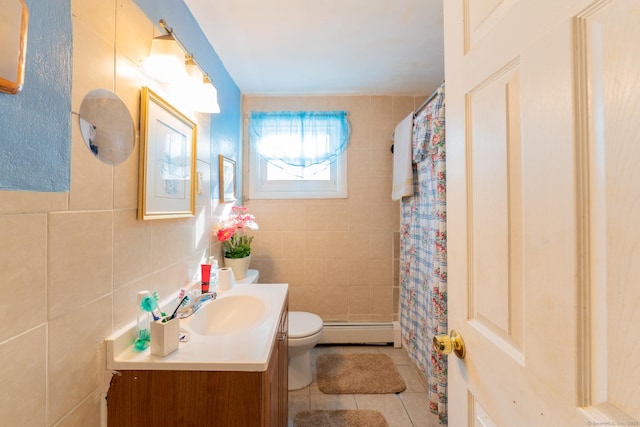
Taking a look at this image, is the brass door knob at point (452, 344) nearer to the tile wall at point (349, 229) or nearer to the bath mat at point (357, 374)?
the bath mat at point (357, 374)

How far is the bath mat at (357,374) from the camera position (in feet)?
6.08

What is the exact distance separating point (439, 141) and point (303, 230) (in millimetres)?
1312

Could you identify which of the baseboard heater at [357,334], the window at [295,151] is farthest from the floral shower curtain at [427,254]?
the window at [295,151]

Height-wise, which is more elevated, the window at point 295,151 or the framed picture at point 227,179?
the window at point 295,151

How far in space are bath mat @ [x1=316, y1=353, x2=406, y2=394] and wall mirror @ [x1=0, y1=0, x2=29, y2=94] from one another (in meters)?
2.02

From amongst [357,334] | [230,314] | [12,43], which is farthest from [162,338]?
[357,334]

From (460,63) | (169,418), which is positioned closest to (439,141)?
(460,63)

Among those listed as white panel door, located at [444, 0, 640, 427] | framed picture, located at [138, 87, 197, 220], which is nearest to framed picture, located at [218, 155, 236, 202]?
framed picture, located at [138, 87, 197, 220]

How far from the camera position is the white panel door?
0.34 m

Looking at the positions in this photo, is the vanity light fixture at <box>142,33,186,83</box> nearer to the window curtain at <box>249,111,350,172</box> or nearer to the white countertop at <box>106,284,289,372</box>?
the white countertop at <box>106,284,289,372</box>

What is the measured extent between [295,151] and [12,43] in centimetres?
190

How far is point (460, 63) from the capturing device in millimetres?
701

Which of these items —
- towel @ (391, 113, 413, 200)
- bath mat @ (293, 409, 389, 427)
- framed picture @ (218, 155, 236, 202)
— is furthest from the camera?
towel @ (391, 113, 413, 200)

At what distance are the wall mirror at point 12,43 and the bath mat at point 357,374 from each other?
2017 mm
